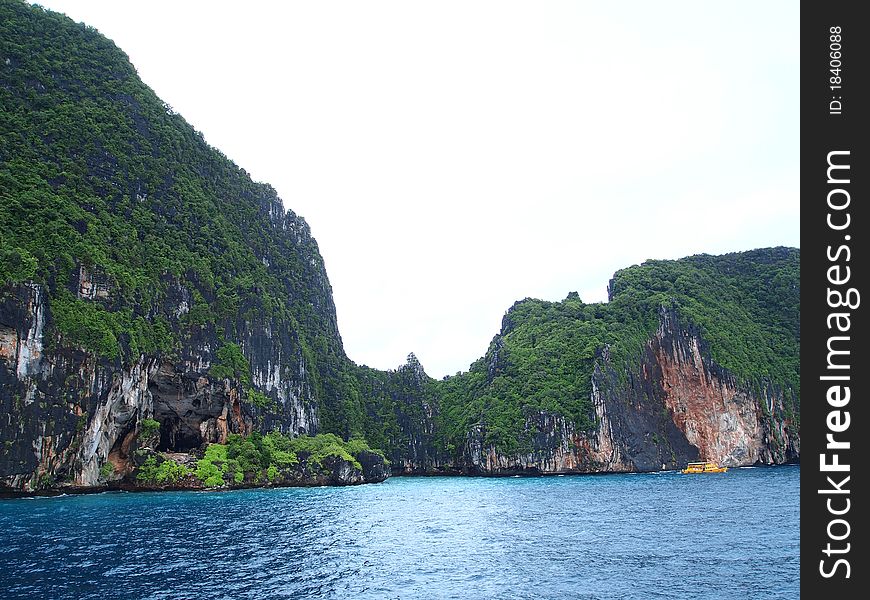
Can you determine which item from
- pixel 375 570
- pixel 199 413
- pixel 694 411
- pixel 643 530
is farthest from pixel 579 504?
pixel 694 411

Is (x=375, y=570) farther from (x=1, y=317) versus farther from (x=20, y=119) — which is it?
(x=20, y=119)

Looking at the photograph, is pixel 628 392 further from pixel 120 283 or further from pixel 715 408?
pixel 120 283

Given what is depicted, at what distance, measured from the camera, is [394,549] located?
107ft

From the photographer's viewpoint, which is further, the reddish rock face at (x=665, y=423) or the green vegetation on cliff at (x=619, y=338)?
the green vegetation on cliff at (x=619, y=338)

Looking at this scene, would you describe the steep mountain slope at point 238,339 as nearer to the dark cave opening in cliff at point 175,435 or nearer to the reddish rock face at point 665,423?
the dark cave opening in cliff at point 175,435

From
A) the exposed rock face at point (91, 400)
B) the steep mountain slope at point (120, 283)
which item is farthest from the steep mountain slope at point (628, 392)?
the exposed rock face at point (91, 400)

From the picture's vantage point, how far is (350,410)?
357 feet

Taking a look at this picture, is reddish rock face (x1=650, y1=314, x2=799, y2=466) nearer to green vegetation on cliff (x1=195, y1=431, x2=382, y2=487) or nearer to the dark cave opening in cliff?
green vegetation on cliff (x1=195, y1=431, x2=382, y2=487)

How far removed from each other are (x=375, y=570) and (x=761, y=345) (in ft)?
422

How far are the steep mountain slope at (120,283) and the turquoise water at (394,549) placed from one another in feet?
32.6

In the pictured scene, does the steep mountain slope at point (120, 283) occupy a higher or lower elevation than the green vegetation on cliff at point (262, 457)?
higher

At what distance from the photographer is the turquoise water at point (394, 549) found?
2333 centimetres

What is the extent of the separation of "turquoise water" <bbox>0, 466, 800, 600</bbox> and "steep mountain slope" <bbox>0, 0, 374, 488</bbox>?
9.92 metres

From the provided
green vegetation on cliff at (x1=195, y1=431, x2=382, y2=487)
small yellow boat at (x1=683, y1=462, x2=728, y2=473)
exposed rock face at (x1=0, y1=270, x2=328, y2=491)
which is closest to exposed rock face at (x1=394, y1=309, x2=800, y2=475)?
small yellow boat at (x1=683, y1=462, x2=728, y2=473)
